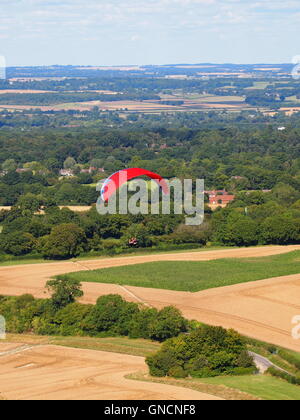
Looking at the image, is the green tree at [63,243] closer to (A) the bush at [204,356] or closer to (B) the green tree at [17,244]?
(B) the green tree at [17,244]

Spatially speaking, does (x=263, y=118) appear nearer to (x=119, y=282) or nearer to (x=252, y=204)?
(x=252, y=204)

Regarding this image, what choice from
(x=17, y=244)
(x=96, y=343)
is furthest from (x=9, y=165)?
(x=96, y=343)

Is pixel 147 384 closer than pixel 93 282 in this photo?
Yes

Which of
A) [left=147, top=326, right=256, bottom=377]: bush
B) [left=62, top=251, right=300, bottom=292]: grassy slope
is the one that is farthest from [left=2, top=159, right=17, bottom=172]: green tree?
[left=147, top=326, right=256, bottom=377]: bush

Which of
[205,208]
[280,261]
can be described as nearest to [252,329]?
[280,261]

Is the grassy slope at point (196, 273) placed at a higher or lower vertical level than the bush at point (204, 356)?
lower

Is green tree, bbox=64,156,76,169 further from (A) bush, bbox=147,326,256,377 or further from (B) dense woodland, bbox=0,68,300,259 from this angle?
(A) bush, bbox=147,326,256,377

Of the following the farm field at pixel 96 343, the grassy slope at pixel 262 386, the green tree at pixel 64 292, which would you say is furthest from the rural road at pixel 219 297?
the grassy slope at pixel 262 386

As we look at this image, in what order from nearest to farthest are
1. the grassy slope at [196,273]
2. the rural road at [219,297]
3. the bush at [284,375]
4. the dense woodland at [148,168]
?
the bush at [284,375], the rural road at [219,297], the grassy slope at [196,273], the dense woodland at [148,168]
